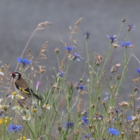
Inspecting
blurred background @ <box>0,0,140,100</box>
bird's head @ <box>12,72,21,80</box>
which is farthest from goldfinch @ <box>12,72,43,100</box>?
blurred background @ <box>0,0,140,100</box>

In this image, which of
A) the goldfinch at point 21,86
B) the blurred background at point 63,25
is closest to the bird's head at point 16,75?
the goldfinch at point 21,86

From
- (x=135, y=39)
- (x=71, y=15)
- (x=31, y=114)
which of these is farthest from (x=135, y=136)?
(x=71, y=15)

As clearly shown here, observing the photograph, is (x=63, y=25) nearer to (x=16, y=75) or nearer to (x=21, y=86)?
(x=16, y=75)

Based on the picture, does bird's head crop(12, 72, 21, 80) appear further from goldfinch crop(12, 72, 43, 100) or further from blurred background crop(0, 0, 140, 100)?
blurred background crop(0, 0, 140, 100)

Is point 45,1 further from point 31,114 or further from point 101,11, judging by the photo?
point 31,114

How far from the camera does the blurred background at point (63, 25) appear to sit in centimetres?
Result: 866

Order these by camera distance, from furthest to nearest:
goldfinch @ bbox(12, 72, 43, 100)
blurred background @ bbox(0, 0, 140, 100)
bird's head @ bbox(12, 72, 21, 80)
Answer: blurred background @ bbox(0, 0, 140, 100), bird's head @ bbox(12, 72, 21, 80), goldfinch @ bbox(12, 72, 43, 100)

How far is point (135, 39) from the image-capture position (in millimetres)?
10352

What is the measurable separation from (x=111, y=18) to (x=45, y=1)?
5.56 ft

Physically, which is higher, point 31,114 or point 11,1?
point 11,1

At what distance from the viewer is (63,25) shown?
10.7 meters

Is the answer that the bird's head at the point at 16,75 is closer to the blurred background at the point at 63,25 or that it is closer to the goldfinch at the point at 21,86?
the goldfinch at the point at 21,86

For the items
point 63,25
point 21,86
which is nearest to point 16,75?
point 21,86

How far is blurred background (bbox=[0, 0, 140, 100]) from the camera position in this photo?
866 cm
